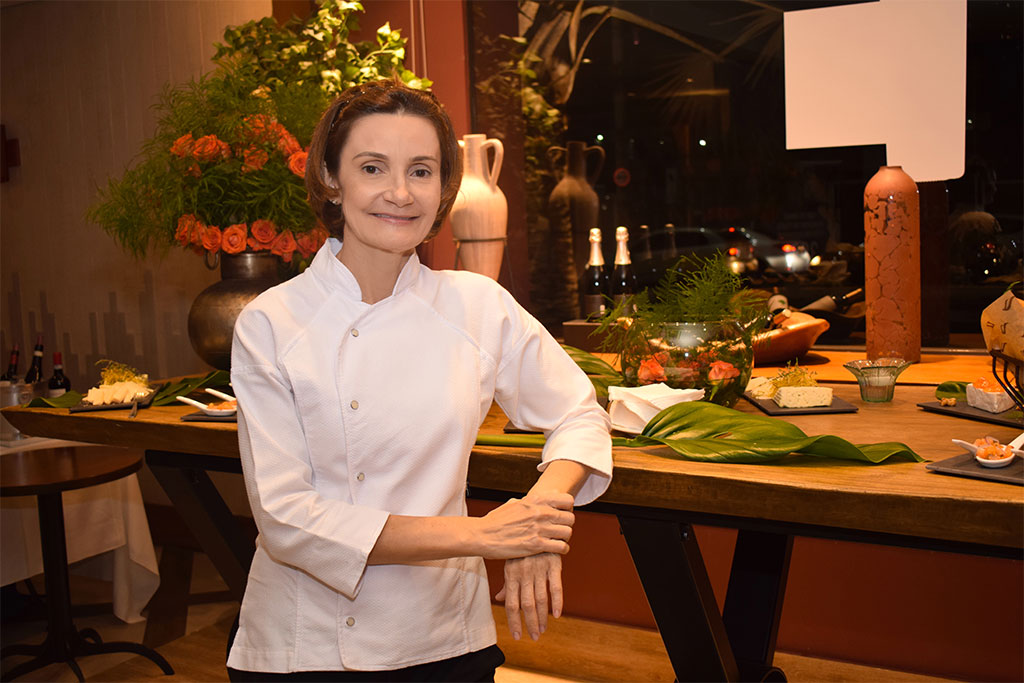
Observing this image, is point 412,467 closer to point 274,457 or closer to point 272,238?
point 274,457

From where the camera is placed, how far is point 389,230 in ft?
4.63

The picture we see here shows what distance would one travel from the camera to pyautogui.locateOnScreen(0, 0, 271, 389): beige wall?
414 cm

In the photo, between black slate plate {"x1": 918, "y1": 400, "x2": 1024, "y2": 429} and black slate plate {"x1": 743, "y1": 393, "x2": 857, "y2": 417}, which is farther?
black slate plate {"x1": 743, "y1": 393, "x2": 857, "y2": 417}

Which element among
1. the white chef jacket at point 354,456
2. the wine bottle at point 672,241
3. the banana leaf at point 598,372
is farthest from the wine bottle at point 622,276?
the white chef jacket at point 354,456

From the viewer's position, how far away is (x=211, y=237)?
2375 millimetres

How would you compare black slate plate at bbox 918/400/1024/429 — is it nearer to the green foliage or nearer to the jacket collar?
the green foliage

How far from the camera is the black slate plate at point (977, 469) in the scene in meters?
1.30

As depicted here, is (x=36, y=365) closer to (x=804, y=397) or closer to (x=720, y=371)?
(x=720, y=371)

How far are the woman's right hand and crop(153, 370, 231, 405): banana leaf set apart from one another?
131 centimetres

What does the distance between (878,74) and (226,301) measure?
1.81 metres

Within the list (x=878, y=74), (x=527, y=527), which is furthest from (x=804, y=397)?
(x=878, y=74)

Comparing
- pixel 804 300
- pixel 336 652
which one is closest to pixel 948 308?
pixel 804 300

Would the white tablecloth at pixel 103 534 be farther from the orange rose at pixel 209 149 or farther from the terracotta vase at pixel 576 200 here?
the terracotta vase at pixel 576 200

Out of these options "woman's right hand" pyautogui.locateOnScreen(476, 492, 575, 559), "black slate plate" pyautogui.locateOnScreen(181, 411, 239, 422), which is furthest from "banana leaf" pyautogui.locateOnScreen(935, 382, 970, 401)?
"black slate plate" pyautogui.locateOnScreen(181, 411, 239, 422)
